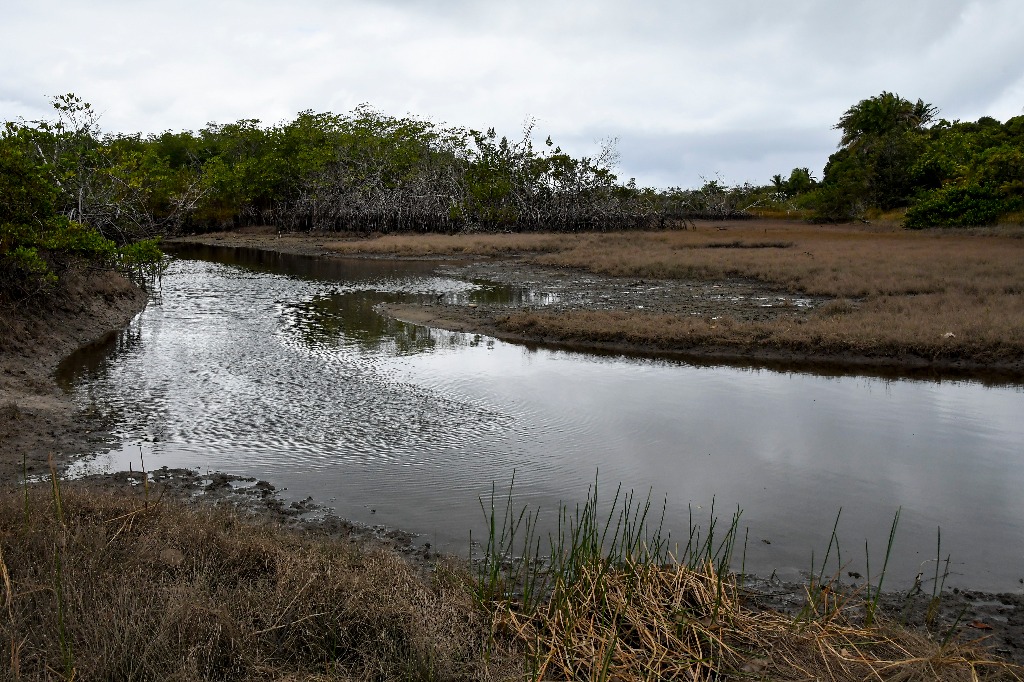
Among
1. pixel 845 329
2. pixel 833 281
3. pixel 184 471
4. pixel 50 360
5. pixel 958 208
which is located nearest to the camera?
pixel 184 471

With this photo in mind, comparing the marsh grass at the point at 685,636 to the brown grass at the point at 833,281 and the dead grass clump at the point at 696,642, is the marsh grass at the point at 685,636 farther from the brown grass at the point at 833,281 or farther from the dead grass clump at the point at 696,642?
the brown grass at the point at 833,281

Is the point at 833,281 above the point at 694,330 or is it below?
above

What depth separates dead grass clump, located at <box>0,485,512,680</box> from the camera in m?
3.51

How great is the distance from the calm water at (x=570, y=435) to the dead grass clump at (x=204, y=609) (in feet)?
5.87

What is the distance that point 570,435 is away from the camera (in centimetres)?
934

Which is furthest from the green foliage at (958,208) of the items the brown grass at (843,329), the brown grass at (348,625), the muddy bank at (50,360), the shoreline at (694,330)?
the brown grass at (348,625)

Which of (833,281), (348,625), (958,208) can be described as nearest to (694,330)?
(833,281)

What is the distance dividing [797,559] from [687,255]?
2419cm

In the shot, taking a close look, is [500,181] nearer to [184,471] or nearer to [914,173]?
[914,173]

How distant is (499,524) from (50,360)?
916 cm

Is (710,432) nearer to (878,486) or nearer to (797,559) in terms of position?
(878,486)

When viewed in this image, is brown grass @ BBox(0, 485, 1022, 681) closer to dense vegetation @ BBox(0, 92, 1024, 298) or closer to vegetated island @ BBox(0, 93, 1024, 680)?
Result: vegetated island @ BBox(0, 93, 1024, 680)

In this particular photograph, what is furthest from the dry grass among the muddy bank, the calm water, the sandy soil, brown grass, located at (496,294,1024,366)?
the muddy bank

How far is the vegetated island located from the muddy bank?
59 mm
